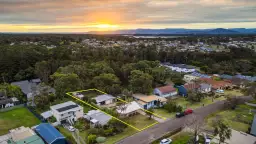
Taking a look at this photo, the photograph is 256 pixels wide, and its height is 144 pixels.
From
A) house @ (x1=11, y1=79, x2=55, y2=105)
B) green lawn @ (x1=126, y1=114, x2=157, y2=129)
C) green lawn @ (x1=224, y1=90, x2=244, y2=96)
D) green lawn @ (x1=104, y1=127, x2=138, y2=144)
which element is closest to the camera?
green lawn @ (x1=104, y1=127, x2=138, y2=144)

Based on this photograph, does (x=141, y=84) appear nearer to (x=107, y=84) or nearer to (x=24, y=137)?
(x=107, y=84)

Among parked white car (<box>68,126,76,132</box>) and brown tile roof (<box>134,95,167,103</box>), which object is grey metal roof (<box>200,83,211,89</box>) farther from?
parked white car (<box>68,126,76,132</box>)

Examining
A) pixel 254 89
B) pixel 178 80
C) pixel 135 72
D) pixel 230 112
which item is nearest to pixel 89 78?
pixel 135 72

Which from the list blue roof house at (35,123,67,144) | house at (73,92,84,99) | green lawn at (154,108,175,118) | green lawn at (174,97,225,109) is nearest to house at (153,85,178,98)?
green lawn at (174,97,225,109)

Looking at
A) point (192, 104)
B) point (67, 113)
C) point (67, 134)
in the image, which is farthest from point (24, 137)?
point (192, 104)

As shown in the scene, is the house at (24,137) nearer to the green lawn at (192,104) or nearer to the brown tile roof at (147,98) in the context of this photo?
the brown tile roof at (147,98)

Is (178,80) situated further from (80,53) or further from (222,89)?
(80,53)

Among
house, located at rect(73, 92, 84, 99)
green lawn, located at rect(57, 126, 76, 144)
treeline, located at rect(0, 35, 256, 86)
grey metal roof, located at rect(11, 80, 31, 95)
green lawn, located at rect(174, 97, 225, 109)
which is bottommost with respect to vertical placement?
green lawn, located at rect(57, 126, 76, 144)
